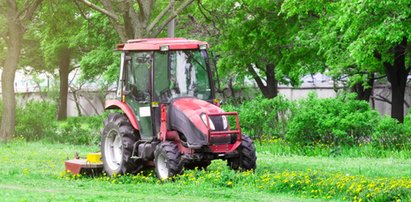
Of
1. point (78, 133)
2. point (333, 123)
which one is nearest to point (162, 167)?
point (333, 123)

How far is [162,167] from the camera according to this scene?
16.7m

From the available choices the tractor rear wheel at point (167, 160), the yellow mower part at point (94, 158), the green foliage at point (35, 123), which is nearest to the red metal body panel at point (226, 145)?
the tractor rear wheel at point (167, 160)

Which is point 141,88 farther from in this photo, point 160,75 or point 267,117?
point 267,117

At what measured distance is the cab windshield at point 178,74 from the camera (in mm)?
17234

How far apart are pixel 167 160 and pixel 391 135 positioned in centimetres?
873

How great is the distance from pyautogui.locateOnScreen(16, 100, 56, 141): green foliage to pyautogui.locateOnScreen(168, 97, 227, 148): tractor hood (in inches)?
615

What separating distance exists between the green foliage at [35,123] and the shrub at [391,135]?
13.2 m

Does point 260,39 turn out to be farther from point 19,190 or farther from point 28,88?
point 28,88

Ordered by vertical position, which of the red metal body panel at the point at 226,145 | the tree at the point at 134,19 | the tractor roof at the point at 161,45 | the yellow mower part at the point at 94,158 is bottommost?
the yellow mower part at the point at 94,158

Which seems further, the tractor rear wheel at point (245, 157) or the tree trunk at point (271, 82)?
the tree trunk at point (271, 82)

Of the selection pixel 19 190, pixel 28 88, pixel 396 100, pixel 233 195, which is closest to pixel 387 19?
pixel 233 195

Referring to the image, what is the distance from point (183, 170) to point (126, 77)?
2.49m

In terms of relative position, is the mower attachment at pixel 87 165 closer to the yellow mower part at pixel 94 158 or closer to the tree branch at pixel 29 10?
the yellow mower part at pixel 94 158

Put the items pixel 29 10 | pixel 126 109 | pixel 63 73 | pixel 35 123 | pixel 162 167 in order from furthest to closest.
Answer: pixel 63 73 < pixel 35 123 < pixel 29 10 < pixel 126 109 < pixel 162 167
